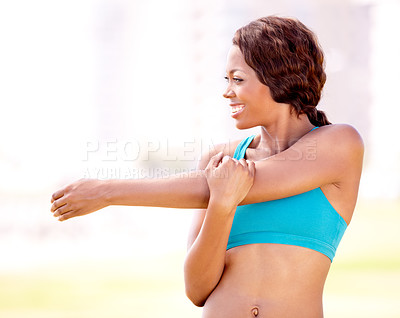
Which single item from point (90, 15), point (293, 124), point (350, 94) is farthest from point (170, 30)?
point (293, 124)

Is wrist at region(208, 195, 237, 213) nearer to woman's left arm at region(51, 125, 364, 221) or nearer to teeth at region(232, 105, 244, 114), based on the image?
woman's left arm at region(51, 125, 364, 221)

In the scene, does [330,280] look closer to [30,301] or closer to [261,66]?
[30,301]

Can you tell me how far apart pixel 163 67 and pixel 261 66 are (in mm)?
22956

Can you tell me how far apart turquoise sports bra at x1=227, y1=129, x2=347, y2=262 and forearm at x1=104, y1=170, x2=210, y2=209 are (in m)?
0.13

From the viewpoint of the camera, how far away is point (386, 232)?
37.7 feet

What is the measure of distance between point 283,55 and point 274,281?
43 centimetres

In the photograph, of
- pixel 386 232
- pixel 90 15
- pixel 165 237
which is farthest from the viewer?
pixel 90 15

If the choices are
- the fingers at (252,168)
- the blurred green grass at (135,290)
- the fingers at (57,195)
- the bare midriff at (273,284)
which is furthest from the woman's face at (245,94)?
the blurred green grass at (135,290)

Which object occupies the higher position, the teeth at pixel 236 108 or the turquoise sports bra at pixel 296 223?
the teeth at pixel 236 108

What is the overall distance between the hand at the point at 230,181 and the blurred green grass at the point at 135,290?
3.27m

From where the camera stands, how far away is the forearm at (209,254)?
1001mm

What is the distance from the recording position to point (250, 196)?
103cm

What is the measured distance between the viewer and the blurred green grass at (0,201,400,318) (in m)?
4.47
